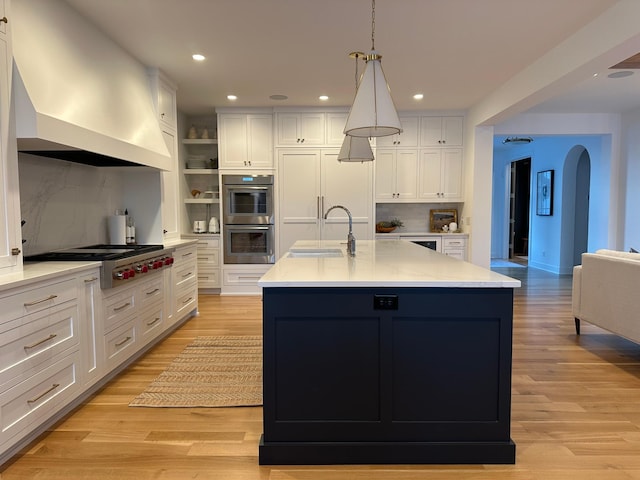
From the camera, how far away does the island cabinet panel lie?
1952 mm

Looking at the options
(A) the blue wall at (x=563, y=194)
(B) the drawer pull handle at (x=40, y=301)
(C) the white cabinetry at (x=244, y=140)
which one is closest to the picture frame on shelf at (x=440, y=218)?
(A) the blue wall at (x=563, y=194)

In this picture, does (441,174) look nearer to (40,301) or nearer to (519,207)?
(40,301)

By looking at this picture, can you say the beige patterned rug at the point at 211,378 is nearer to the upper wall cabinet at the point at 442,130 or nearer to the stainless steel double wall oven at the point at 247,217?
the stainless steel double wall oven at the point at 247,217

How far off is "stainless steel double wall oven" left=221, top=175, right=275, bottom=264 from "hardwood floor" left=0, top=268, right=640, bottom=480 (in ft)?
8.20

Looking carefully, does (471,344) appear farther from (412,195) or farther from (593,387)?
(412,195)

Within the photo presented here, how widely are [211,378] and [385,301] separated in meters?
1.69

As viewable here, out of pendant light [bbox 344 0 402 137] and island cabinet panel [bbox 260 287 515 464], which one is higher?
pendant light [bbox 344 0 402 137]

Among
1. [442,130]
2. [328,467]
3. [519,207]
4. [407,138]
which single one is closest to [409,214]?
[407,138]

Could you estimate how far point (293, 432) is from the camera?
1988mm

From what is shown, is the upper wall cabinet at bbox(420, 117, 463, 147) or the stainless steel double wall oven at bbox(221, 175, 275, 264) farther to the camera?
the upper wall cabinet at bbox(420, 117, 463, 147)

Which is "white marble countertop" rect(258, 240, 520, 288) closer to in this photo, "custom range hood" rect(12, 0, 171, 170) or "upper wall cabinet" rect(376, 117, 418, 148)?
"custom range hood" rect(12, 0, 171, 170)

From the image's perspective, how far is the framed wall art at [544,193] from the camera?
8.15 metres

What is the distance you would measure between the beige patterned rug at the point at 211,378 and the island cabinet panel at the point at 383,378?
74 cm

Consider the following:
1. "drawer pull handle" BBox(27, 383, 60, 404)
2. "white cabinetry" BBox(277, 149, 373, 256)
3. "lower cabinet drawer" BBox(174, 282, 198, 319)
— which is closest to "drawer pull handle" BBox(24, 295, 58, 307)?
"drawer pull handle" BBox(27, 383, 60, 404)
